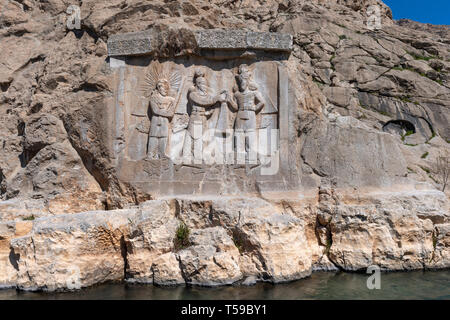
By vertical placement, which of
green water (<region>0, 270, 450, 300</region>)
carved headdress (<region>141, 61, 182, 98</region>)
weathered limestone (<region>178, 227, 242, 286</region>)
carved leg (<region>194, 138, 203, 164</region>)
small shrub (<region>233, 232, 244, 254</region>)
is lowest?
green water (<region>0, 270, 450, 300</region>)

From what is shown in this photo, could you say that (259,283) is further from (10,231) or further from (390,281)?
(10,231)

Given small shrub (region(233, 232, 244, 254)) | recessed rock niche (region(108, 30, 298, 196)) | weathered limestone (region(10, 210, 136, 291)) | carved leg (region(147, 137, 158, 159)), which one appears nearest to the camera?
weathered limestone (region(10, 210, 136, 291))

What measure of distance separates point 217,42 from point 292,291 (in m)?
5.65

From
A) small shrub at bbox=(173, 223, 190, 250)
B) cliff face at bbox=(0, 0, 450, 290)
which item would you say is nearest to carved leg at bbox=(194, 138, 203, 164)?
cliff face at bbox=(0, 0, 450, 290)

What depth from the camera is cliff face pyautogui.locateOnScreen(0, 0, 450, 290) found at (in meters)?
7.36

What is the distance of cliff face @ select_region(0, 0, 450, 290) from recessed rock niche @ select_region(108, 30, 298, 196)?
365 millimetres

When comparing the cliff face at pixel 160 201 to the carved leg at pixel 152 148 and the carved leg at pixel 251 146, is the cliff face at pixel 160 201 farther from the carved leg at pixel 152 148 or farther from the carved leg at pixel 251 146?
the carved leg at pixel 251 146

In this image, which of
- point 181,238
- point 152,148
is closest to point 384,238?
point 181,238

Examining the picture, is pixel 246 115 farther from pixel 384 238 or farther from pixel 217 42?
pixel 384 238

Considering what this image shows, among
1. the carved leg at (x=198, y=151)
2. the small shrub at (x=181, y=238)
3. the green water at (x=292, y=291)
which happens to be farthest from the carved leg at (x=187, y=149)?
the green water at (x=292, y=291)

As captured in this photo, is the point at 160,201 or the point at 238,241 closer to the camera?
the point at 238,241

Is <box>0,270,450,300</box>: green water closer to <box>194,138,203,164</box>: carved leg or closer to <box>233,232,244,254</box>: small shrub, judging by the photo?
<box>233,232,244,254</box>: small shrub

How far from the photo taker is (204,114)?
9.50 m
